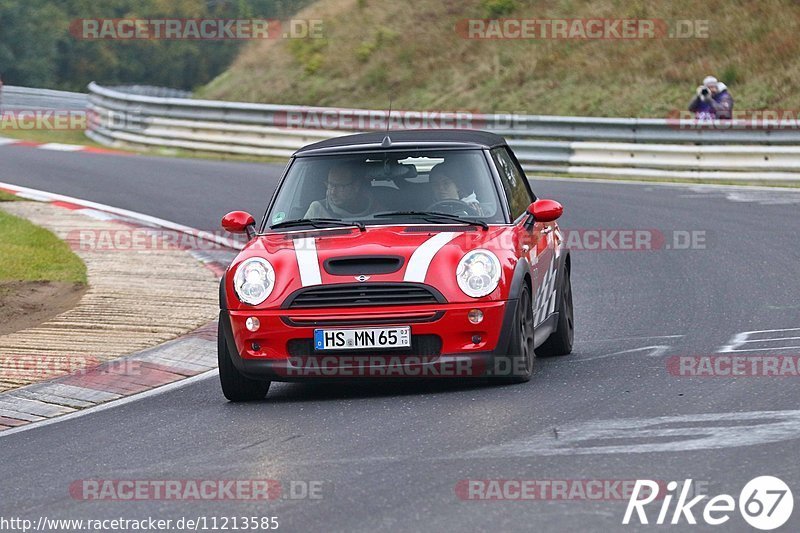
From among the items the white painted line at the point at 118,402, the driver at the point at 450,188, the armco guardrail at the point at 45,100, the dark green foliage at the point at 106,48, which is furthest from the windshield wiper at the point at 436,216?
the dark green foliage at the point at 106,48

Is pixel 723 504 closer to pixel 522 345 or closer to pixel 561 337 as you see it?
pixel 522 345

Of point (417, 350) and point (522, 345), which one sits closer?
point (417, 350)

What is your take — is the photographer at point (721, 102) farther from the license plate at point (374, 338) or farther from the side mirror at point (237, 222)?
the license plate at point (374, 338)

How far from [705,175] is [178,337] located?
42.4 feet

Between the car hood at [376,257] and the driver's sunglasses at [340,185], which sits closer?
the car hood at [376,257]

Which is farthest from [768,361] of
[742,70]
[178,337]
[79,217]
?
[742,70]

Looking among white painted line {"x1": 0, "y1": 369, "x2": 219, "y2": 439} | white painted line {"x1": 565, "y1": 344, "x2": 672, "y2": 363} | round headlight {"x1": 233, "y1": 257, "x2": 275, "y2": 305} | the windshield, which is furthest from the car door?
white painted line {"x1": 0, "y1": 369, "x2": 219, "y2": 439}

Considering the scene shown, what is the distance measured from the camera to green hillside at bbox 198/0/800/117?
27234mm

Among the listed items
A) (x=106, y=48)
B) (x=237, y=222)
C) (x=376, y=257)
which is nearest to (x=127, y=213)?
(x=237, y=222)

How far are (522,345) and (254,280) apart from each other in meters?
1.58

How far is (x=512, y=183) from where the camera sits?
938cm

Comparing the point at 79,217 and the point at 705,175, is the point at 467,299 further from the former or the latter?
the point at 705,175

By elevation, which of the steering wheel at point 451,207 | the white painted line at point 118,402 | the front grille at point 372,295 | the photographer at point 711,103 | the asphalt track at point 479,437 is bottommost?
the white painted line at point 118,402

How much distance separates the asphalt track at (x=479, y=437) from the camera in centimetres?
573
